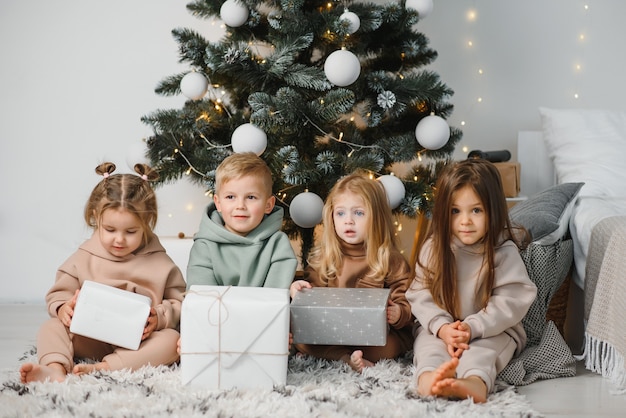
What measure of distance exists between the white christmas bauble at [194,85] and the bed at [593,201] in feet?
4.04

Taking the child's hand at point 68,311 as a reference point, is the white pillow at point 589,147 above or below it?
above

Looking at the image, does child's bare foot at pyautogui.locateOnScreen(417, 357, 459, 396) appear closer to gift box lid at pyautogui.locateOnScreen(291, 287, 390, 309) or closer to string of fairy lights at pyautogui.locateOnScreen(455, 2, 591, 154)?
gift box lid at pyautogui.locateOnScreen(291, 287, 390, 309)

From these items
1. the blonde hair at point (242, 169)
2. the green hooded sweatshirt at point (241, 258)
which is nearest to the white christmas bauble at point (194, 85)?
the blonde hair at point (242, 169)

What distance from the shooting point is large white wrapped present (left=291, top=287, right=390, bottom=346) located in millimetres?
1919

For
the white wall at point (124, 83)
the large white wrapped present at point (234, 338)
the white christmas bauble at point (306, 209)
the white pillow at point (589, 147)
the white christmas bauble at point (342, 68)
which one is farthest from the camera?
the white wall at point (124, 83)

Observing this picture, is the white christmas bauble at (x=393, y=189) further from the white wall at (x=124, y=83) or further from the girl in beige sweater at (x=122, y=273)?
the white wall at (x=124, y=83)

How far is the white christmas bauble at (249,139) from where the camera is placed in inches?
95.0

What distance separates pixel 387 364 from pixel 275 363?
40cm

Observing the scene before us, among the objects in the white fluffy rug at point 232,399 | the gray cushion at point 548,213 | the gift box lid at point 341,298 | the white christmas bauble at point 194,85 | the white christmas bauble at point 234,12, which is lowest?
the white fluffy rug at point 232,399

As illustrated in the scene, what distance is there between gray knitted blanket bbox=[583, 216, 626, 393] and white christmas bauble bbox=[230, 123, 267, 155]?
1071mm

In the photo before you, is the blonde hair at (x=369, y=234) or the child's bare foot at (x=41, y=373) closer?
the child's bare foot at (x=41, y=373)

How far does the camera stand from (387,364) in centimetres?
208

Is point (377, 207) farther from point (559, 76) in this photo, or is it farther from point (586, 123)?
point (559, 76)

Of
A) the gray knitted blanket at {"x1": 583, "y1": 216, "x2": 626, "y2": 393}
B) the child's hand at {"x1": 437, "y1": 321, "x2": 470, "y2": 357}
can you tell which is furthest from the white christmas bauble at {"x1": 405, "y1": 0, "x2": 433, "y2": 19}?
the child's hand at {"x1": 437, "y1": 321, "x2": 470, "y2": 357}
